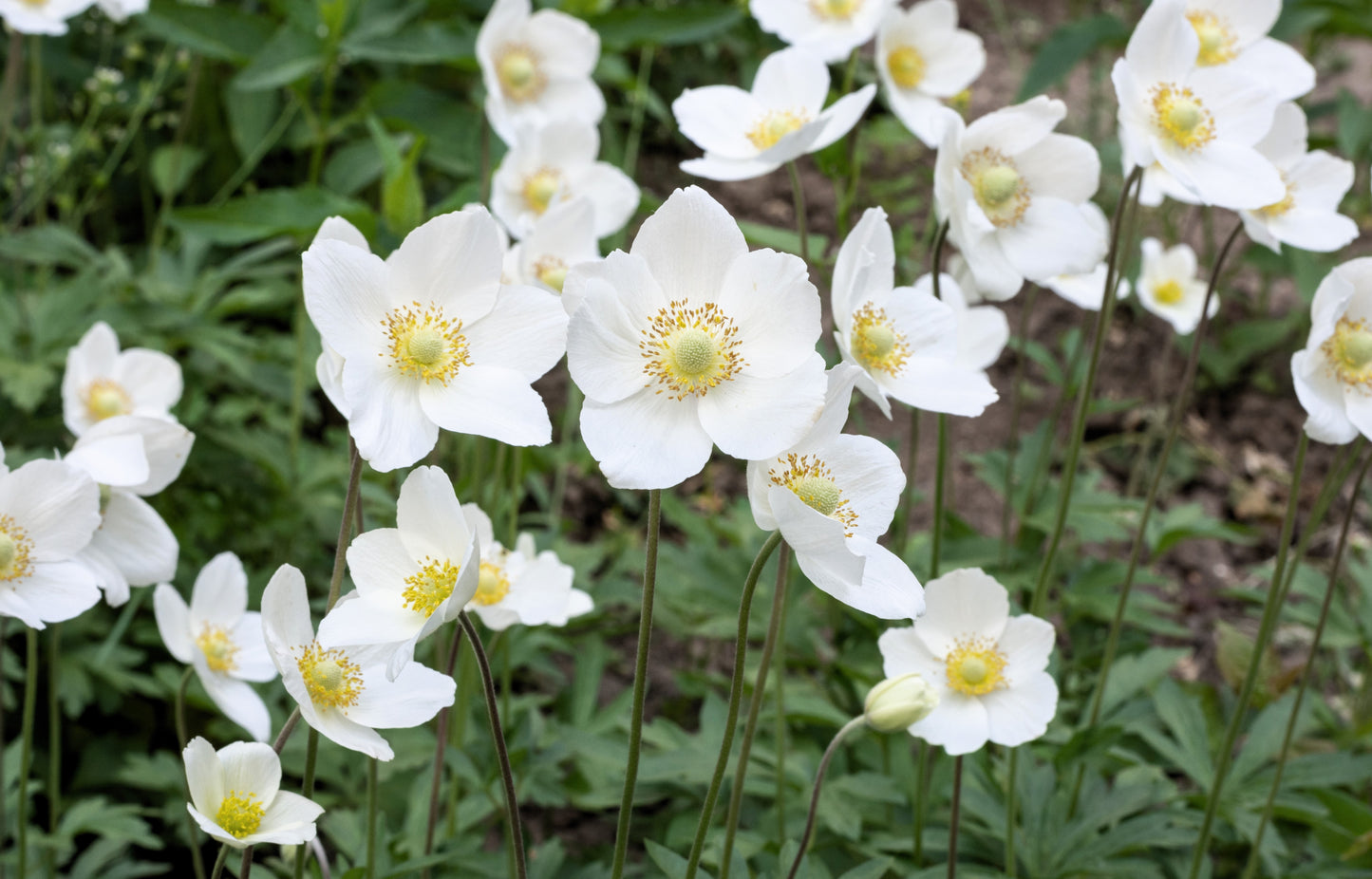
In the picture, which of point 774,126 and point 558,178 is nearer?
point 774,126

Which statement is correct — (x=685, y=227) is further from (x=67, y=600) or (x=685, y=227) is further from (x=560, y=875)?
(x=560, y=875)

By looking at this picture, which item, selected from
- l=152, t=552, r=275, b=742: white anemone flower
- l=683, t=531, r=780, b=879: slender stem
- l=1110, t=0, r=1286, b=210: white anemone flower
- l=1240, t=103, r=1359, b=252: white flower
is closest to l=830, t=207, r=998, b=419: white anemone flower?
l=683, t=531, r=780, b=879: slender stem

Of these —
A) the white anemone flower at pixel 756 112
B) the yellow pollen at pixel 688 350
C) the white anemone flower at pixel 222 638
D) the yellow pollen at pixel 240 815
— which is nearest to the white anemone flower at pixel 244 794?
the yellow pollen at pixel 240 815

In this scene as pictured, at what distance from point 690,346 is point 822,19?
1.32 m

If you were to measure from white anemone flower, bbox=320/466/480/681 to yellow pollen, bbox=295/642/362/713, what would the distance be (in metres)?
0.06

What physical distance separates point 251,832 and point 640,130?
4.13 m

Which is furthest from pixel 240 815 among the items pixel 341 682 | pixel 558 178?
pixel 558 178

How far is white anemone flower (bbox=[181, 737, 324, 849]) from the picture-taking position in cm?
134

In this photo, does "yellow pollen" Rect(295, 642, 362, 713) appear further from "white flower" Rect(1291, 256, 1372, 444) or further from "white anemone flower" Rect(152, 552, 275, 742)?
"white flower" Rect(1291, 256, 1372, 444)

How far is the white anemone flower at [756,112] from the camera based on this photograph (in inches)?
77.1

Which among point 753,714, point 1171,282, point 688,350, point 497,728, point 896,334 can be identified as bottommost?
point 1171,282

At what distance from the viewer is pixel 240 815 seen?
1355 millimetres

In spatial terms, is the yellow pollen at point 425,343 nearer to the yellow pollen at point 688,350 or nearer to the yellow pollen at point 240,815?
the yellow pollen at point 688,350

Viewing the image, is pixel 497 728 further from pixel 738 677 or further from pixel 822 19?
pixel 822 19
